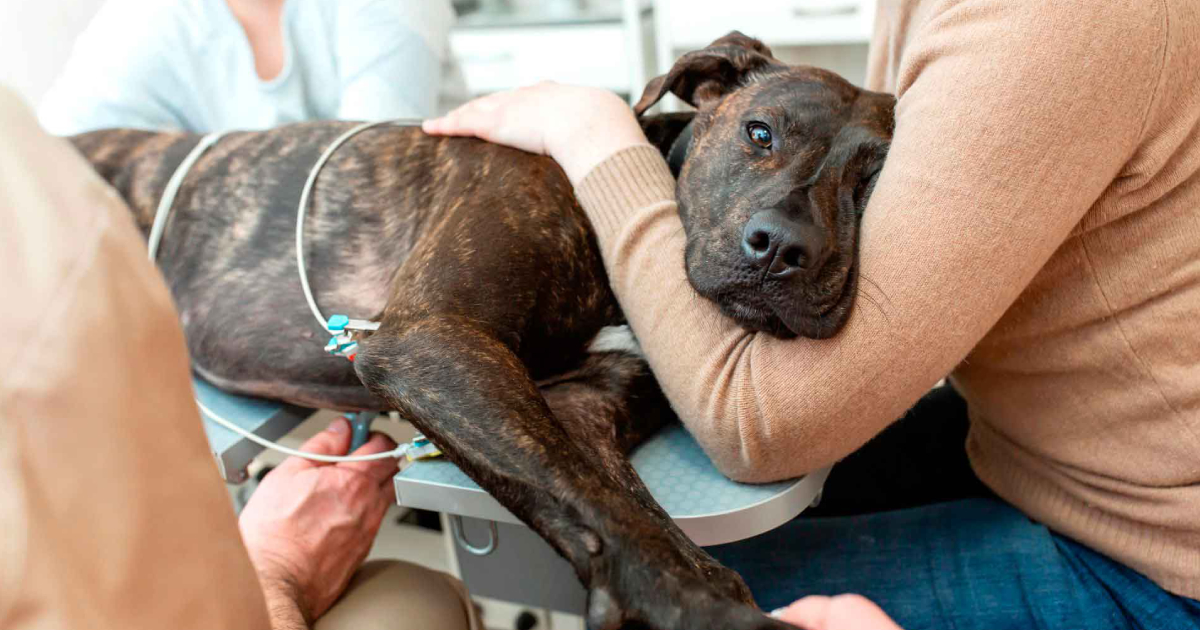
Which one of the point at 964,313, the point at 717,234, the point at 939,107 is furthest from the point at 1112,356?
the point at 717,234

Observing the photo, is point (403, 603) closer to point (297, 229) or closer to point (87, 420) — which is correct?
point (297, 229)

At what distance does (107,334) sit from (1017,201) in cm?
85

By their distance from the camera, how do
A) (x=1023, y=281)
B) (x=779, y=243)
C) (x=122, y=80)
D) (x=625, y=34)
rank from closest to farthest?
(x=1023, y=281) → (x=779, y=243) → (x=122, y=80) → (x=625, y=34)

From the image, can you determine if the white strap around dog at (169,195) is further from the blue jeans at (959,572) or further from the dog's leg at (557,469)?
the blue jeans at (959,572)

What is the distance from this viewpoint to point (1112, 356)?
110cm

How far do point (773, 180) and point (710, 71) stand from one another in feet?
1.19

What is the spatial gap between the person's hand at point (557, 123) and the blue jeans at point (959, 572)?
65 cm

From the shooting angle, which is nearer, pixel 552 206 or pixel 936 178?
pixel 936 178

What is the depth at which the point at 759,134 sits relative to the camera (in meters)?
1.40

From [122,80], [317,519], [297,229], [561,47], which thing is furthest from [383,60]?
[561,47]

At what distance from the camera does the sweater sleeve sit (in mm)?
899

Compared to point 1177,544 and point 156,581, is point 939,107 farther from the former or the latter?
point 156,581

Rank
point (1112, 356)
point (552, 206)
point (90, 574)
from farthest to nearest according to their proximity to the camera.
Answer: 1. point (552, 206)
2. point (1112, 356)
3. point (90, 574)

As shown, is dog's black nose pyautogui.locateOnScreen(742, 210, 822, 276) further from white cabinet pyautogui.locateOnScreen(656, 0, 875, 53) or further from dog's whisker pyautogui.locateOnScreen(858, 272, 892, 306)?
white cabinet pyautogui.locateOnScreen(656, 0, 875, 53)
